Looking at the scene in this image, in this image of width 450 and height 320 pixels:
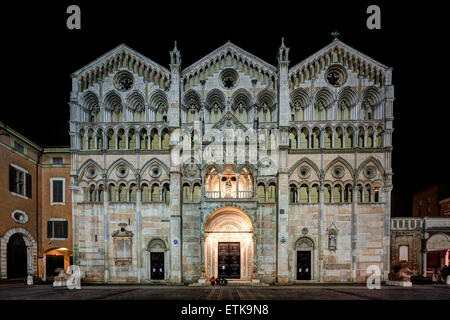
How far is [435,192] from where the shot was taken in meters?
49.3

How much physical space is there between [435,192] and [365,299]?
38.2m

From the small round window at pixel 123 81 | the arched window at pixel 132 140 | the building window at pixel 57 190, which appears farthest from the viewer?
the building window at pixel 57 190

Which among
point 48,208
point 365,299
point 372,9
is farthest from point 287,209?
point 48,208

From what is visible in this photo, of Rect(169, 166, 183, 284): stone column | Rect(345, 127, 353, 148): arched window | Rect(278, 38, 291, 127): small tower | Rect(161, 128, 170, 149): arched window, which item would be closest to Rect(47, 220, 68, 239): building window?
Rect(169, 166, 183, 284): stone column

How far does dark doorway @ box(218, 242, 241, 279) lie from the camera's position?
106ft

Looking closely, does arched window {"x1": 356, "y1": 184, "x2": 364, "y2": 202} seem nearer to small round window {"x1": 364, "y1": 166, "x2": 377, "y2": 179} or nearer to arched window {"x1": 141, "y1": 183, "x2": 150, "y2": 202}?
small round window {"x1": 364, "y1": 166, "x2": 377, "y2": 179}

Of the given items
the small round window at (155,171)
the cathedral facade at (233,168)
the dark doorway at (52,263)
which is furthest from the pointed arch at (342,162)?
the dark doorway at (52,263)

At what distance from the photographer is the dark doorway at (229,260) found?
3222 cm

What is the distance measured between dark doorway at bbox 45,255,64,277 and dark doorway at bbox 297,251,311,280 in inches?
1028

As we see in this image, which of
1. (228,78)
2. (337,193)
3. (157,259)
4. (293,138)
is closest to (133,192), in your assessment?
(157,259)

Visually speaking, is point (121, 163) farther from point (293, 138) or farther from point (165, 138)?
point (293, 138)

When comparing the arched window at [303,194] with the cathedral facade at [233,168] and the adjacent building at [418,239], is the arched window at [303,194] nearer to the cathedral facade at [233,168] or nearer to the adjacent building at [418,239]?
the cathedral facade at [233,168]

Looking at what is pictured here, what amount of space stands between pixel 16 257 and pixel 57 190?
770 centimetres

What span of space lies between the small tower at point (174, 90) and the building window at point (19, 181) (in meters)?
16.3
